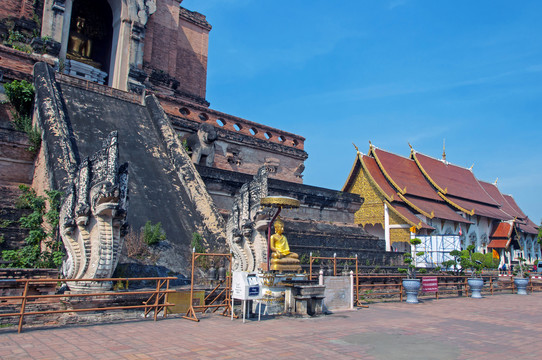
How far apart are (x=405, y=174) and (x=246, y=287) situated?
22442mm

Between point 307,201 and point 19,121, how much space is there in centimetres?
904

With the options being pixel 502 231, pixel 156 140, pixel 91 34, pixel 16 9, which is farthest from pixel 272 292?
pixel 502 231

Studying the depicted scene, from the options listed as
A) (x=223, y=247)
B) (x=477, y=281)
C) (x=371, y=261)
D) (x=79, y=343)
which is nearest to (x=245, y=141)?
(x=371, y=261)

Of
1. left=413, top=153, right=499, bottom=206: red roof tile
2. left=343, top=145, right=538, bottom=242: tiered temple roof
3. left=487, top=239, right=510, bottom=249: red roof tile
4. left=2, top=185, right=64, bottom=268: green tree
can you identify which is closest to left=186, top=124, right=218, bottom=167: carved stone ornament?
left=2, top=185, right=64, bottom=268: green tree

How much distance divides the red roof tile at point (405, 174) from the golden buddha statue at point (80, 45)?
53.5ft

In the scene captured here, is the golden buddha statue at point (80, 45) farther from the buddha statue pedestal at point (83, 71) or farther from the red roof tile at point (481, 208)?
the red roof tile at point (481, 208)

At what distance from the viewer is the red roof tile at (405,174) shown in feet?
84.9

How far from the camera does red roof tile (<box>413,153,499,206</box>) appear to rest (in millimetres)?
29531

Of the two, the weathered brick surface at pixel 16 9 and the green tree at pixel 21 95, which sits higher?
the weathered brick surface at pixel 16 9

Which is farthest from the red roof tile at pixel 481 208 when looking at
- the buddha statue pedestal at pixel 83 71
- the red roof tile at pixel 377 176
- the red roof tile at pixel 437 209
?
the buddha statue pedestal at pixel 83 71

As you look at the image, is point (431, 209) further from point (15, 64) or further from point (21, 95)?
point (15, 64)

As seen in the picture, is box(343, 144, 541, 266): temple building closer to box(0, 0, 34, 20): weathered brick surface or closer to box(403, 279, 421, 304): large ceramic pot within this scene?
box(403, 279, 421, 304): large ceramic pot

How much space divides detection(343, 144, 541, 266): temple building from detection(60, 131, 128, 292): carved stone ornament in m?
15.8

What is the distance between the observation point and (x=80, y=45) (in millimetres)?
21016
